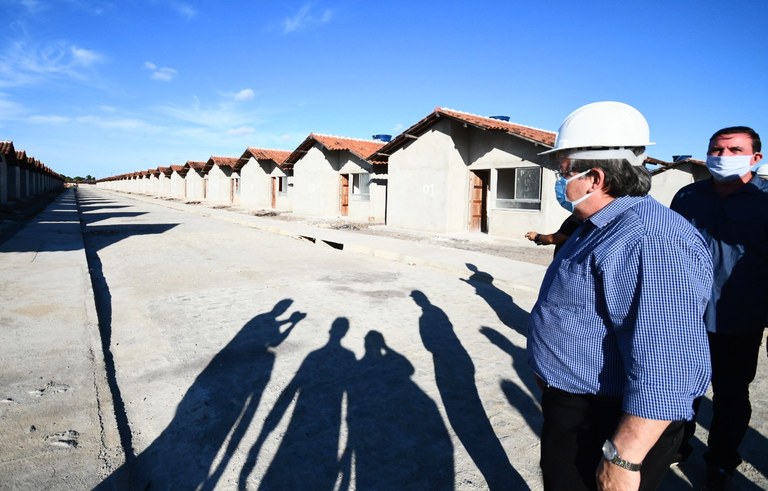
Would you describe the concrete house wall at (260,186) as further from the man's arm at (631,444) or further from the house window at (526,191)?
the man's arm at (631,444)

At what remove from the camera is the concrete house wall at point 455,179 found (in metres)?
14.8

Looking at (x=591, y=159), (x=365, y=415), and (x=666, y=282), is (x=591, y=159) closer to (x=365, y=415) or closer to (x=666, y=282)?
(x=666, y=282)

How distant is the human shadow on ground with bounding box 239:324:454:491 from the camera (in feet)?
8.77

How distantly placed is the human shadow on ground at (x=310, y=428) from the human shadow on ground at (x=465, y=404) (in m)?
0.86

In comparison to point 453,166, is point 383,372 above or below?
below

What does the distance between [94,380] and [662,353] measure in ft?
13.5

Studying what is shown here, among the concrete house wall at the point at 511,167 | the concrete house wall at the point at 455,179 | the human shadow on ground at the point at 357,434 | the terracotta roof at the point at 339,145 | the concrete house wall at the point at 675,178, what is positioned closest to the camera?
the human shadow on ground at the point at 357,434

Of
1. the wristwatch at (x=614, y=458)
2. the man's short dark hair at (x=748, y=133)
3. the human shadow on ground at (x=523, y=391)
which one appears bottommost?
the human shadow on ground at (x=523, y=391)

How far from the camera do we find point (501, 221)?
15.8 metres

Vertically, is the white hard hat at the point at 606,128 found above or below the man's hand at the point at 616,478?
above

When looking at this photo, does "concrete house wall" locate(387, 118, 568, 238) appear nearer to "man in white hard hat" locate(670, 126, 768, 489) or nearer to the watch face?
"man in white hard hat" locate(670, 126, 768, 489)

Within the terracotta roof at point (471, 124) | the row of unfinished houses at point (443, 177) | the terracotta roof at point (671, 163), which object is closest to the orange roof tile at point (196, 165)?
the row of unfinished houses at point (443, 177)

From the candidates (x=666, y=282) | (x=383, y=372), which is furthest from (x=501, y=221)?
(x=666, y=282)

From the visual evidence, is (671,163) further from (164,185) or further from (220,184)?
(164,185)
